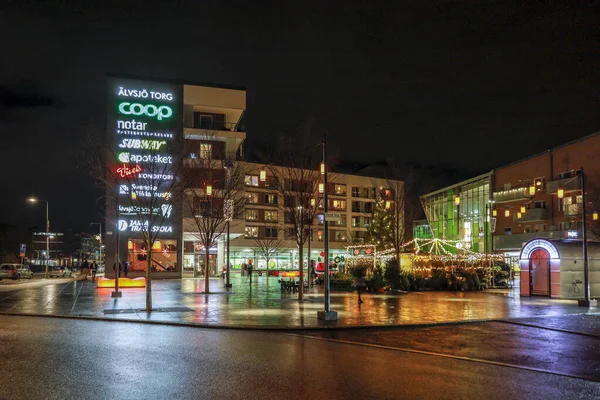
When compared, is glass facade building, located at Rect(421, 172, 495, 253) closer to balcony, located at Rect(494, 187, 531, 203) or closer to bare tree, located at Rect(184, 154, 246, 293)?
balcony, located at Rect(494, 187, 531, 203)

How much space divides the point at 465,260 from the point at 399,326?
23501mm

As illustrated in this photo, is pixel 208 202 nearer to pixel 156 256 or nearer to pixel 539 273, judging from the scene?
pixel 539 273

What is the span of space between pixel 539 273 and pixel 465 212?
38790 millimetres

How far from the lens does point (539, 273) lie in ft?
99.7

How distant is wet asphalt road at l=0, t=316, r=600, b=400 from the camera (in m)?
8.65

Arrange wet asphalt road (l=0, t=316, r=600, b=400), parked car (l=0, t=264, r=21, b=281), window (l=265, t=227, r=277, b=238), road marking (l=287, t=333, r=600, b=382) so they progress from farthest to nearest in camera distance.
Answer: window (l=265, t=227, r=277, b=238) < parked car (l=0, t=264, r=21, b=281) < road marking (l=287, t=333, r=600, b=382) < wet asphalt road (l=0, t=316, r=600, b=400)

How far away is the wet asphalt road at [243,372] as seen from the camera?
340 inches

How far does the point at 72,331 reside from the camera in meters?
15.7

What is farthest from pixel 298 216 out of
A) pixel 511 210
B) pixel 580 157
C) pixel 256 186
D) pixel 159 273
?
pixel 256 186

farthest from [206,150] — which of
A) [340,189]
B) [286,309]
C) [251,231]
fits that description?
[340,189]

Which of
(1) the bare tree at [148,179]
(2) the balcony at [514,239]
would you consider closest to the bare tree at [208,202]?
(1) the bare tree at [148,179]

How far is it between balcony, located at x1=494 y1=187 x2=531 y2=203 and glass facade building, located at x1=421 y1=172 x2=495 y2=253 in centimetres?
119

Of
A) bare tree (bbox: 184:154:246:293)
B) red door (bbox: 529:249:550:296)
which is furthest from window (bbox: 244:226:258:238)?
red door (bbox: 529:249:550:296)

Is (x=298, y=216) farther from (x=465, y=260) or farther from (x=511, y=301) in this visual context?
(x=465, y=260)
